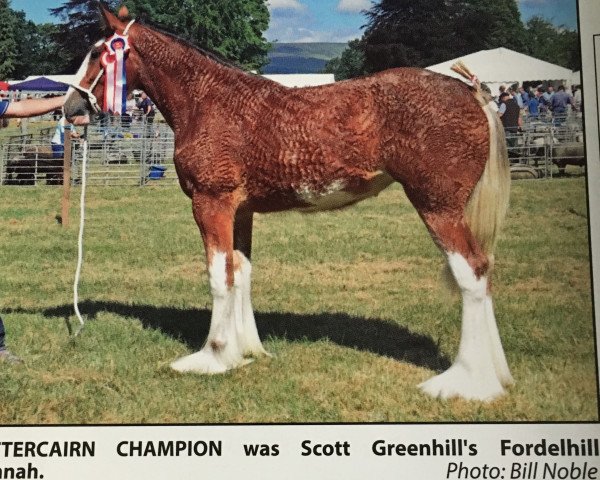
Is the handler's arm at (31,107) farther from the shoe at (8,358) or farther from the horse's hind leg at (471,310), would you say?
the horse's hind leg at (471,310)

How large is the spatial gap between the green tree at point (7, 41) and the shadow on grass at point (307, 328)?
111cm

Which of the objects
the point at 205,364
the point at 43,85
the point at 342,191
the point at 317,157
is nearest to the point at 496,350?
the point at 342,191

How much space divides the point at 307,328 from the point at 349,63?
45.9 inches

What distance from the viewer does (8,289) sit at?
3221mm

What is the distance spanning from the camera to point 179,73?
8.48 ft

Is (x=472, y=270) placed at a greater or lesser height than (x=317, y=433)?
greater

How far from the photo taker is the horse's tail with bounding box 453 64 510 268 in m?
2.33

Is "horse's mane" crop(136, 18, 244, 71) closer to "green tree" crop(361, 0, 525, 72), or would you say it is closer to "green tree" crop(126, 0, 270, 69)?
"green tree" crop(126, 0, 270, 69)

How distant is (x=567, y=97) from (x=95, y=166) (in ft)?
7.89

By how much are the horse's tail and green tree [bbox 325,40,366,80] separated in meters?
0.68

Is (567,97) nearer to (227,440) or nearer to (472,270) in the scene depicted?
(472,270)

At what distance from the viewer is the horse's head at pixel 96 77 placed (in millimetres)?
2551

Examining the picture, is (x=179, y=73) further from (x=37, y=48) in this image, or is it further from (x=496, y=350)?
(x=496, y=350)

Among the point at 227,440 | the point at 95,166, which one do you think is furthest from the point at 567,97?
the point at 95,166
